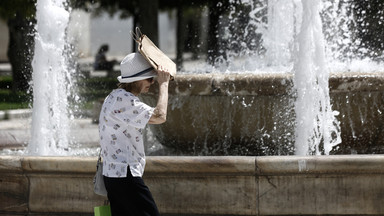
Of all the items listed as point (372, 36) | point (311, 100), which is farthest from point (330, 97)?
point (372, 36)

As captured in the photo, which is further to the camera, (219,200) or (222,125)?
(222,125)

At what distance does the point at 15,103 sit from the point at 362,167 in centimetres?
1417

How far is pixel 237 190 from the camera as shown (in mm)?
4836

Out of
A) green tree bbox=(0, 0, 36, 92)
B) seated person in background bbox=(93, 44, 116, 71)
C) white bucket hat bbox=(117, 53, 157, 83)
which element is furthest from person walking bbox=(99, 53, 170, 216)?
seated person in background bbox=(93, 44, 116, 71)

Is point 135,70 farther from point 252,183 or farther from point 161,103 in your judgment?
point 252,183

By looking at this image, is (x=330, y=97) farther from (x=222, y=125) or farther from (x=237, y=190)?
(x=237, y=190)

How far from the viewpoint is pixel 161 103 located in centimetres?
386

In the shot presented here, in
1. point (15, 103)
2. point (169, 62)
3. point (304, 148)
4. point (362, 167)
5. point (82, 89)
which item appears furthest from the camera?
point (82, 89)

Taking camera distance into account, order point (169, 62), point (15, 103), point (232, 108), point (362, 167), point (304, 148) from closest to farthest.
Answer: point (169, 62)
point (362, 167)
point (304, 148)
point (232, 108)
point (15, 103)

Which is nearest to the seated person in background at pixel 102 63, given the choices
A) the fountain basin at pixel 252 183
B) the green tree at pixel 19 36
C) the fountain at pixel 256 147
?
the green tree at pixel 19 36

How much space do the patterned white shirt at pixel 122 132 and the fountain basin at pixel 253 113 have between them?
7.81ft

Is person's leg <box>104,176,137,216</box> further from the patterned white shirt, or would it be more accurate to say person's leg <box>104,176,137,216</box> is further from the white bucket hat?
the white bucket hat

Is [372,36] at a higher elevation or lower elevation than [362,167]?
higher

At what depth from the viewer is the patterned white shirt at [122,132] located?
12.5ft
